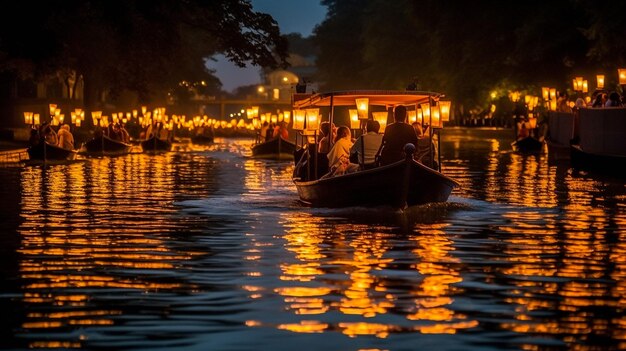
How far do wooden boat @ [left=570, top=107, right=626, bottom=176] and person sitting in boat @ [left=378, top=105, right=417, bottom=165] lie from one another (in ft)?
46.7

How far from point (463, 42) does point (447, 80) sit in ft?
39.9

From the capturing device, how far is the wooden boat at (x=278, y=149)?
6062 cm

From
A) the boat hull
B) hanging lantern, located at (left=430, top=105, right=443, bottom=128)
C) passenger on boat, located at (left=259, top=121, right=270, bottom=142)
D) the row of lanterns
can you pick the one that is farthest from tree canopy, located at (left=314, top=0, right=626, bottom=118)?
the boat hull

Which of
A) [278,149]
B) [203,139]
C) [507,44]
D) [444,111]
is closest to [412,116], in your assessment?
[444,111]

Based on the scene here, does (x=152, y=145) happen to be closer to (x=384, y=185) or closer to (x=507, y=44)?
(x=507, y=44)

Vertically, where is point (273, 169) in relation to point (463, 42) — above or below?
below

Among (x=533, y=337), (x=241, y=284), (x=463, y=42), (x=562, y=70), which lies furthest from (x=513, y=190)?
(x=463, y=42)

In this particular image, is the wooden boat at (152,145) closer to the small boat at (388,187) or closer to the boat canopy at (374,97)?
the boat canopy at (374,97)

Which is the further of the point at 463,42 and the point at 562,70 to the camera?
the point at 463,42

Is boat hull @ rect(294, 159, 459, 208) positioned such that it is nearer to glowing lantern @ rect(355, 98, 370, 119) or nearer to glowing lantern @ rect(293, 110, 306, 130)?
glowing lantern @ rect(355, 98, 370, 119)

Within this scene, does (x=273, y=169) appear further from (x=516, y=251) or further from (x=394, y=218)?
(x=516, y=251)

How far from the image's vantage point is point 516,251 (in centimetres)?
1753

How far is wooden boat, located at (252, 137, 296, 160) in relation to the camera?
60.6m

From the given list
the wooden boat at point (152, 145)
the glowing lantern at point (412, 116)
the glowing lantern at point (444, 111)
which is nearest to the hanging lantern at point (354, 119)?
the glowing lantern at point (412, 116)
